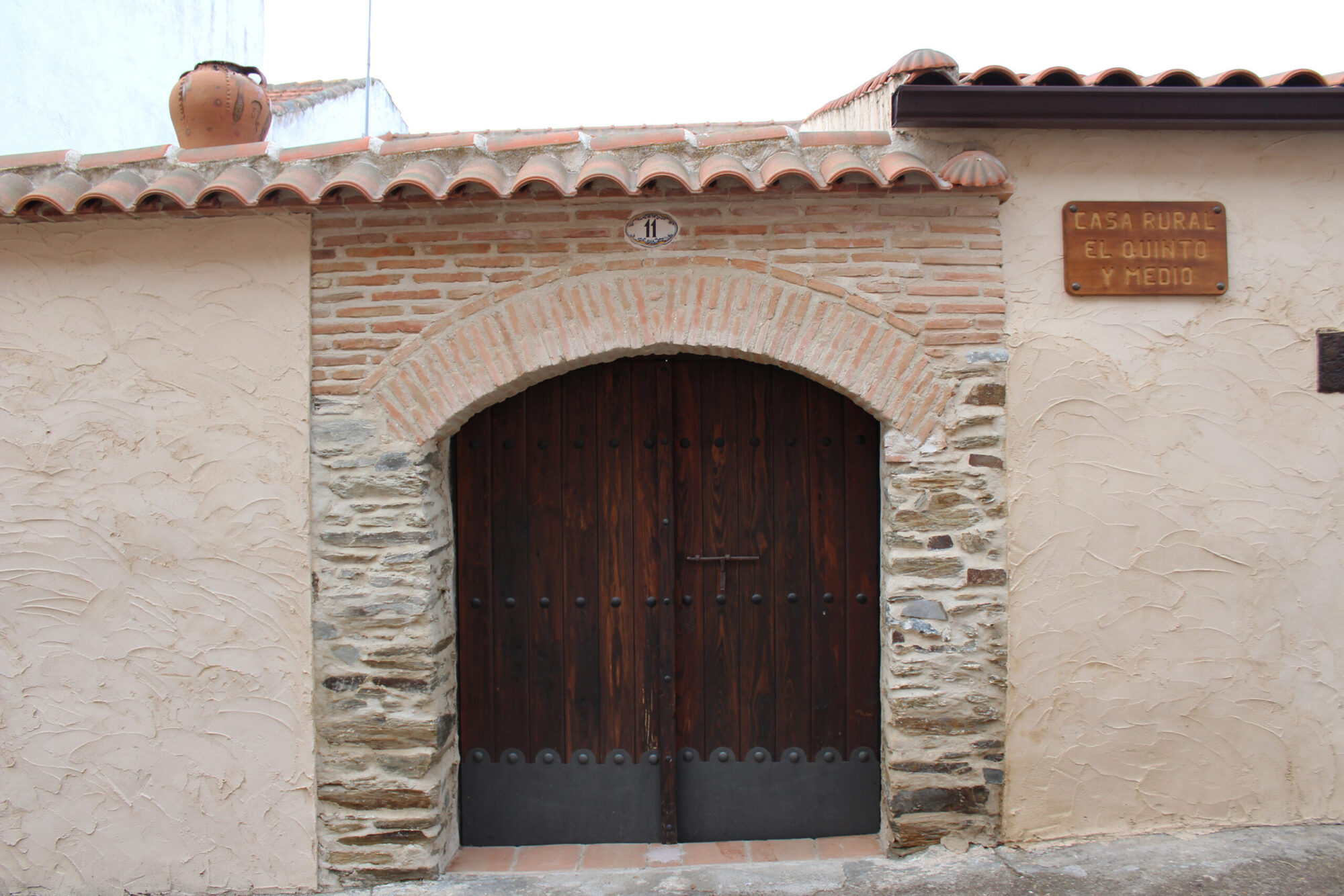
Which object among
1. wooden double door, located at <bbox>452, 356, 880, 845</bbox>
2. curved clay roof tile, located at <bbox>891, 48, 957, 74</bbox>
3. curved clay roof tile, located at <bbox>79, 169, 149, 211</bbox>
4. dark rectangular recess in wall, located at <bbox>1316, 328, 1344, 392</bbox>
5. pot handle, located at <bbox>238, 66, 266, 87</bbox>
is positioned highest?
pot handle, located at <bbox>238, 66, 266, 87</bbox>

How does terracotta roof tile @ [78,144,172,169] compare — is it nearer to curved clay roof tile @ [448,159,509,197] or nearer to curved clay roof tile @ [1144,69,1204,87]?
curved clay roof tile @ [448,159,509,197]

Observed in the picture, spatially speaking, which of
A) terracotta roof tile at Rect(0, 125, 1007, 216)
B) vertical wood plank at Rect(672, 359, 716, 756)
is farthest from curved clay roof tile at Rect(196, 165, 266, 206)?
vertical wood plank at Rect(672, 359, 716, 756)

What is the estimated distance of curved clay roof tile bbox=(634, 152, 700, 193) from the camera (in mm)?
2928

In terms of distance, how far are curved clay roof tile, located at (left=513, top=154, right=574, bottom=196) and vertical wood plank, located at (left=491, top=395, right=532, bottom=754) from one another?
929 millimetres

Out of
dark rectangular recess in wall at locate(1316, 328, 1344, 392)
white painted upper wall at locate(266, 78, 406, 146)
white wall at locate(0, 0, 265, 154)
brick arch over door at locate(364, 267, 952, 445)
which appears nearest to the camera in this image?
brick arch over door at locate(364, 267, 952, 445)

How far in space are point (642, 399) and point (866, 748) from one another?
5.58 feet

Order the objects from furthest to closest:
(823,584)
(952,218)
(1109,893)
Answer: (823,584)
(952,218)
(1109,893)

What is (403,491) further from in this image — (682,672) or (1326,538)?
(1326,538)

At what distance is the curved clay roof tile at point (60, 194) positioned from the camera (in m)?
3.02

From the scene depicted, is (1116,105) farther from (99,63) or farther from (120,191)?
(99,63)

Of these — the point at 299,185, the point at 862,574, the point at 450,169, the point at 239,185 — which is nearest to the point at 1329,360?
the point at 862,574

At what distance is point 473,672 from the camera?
140 inches

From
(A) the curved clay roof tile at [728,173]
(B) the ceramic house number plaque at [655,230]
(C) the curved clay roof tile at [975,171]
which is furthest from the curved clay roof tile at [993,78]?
(B) the ceramic house number plaque at [655,230]

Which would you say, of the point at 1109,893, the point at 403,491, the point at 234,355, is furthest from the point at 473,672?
the point at 1109,893
